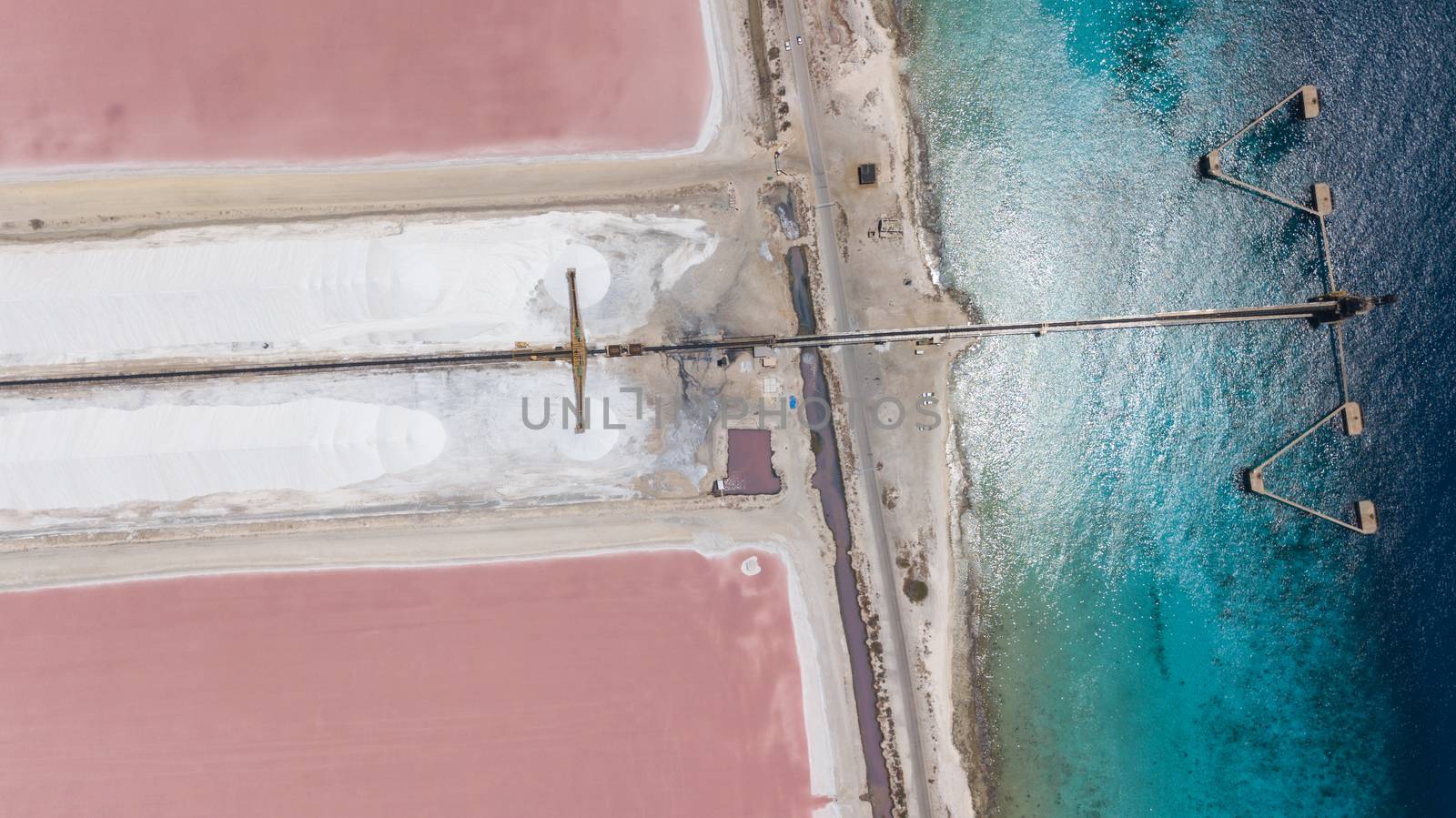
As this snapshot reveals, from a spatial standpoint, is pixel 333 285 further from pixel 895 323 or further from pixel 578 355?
pixel 895 323

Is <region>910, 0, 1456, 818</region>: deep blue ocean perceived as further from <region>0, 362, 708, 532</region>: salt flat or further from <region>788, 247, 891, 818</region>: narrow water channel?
<region>0, 362, 708, 532</region>: salt flat

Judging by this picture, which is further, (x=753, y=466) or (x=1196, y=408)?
(x=1196, y=408)

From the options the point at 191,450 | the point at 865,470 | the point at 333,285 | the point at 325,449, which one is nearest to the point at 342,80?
the point at 333,285

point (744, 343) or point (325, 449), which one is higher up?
point (744, 343)

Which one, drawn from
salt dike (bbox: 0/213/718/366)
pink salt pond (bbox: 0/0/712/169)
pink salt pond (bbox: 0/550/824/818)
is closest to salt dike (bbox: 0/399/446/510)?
salt dike (bbox: 0/213/718/366)

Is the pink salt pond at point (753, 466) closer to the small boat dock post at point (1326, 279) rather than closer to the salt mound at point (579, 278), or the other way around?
the salt mound at point (579, 278)
